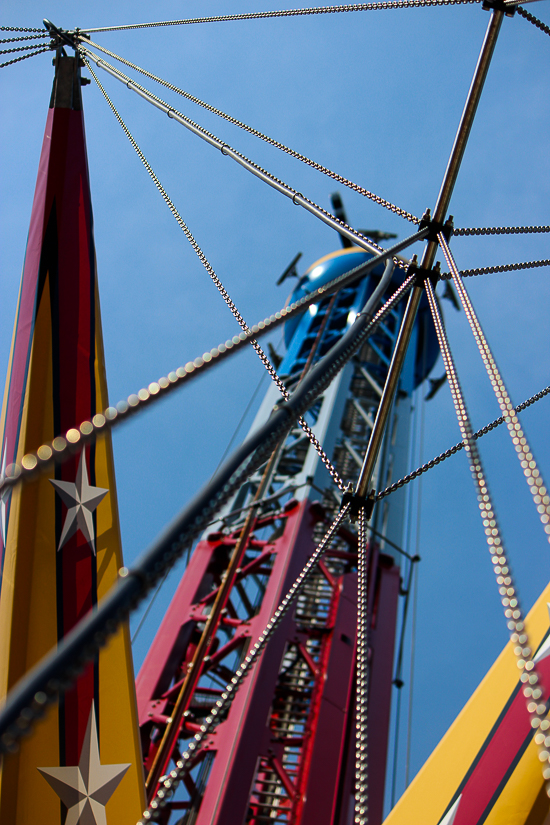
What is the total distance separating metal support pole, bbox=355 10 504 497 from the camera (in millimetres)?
3826

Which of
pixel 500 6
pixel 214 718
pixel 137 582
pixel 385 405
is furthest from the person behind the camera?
pixel 385 405

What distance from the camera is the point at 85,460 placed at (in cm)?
479

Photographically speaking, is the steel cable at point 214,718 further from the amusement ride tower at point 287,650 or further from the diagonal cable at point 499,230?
the amusement ride tower at point 287,650

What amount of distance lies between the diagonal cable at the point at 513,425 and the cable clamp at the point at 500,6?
5.19 feet

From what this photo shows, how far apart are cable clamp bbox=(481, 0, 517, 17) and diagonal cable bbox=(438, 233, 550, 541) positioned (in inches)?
62.2

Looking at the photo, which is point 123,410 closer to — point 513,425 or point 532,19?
point 513,425

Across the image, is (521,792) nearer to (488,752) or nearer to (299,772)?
(488,752)

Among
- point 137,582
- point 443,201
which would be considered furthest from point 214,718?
point 443,201

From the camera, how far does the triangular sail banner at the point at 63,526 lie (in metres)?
3.83

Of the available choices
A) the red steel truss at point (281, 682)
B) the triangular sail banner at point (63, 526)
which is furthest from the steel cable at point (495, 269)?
the red steel truss at point (281, 682)

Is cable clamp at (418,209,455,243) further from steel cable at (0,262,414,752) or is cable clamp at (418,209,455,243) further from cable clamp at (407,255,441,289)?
steel cable at (0,262,414,752)

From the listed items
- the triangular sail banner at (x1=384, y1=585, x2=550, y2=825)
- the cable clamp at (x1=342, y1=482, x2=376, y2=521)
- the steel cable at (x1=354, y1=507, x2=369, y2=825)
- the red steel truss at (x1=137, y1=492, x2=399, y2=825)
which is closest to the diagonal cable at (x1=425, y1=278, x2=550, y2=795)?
the steel cable at (x1=354, y1=507, x2=369, y2=825)

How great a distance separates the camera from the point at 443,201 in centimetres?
402

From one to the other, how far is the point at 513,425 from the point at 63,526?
9.76 ft
